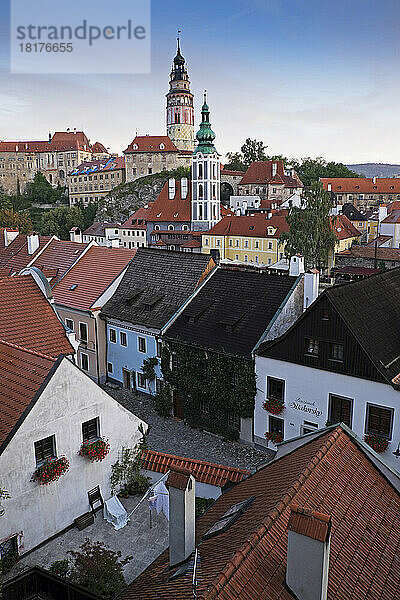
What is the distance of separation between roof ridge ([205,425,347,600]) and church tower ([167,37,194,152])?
135 meters

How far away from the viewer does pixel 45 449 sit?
42.9 feet

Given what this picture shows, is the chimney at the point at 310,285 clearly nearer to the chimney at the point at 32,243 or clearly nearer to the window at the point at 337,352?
the window at the point at 337,352

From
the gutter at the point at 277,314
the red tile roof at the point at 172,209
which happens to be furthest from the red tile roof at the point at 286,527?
the red tile roof at the point at 172,209

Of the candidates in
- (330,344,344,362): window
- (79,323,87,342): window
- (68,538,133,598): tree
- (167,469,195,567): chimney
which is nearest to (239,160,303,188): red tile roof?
(79,323,87,342): window

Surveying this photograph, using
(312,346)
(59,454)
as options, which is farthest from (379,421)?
(59,454)

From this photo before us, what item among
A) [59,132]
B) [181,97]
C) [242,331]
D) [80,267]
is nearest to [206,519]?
[242,331]

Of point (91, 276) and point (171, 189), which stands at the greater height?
point (171, 189)

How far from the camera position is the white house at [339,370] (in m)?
17.4

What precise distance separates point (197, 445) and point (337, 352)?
25.7 feet

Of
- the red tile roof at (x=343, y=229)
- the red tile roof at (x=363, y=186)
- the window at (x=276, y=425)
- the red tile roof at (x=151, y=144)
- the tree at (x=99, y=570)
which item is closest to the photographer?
the tree at (x=99, y=570)

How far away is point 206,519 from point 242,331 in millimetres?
12362

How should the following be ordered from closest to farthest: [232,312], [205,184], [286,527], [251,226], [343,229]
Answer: [286,527], [232,312], [251,226], [343,229], [205,184]

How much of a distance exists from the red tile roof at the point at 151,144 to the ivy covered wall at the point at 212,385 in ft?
345

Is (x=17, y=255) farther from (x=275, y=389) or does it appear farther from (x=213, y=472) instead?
(x=213, y=472)
